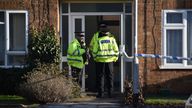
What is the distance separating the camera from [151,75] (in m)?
18.0

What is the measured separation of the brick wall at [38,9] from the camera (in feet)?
59.5

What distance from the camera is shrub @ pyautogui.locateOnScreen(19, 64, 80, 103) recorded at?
15508 mm

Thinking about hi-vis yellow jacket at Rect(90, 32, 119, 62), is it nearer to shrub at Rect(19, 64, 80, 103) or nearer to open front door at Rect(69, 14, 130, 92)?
shrub at Rect(19, 64, 80, 103)

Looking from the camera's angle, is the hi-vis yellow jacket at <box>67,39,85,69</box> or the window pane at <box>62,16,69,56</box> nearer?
the hi-vis yellow jacket at <box>67,39,85,69</box>

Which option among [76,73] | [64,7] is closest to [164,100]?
[76,73]

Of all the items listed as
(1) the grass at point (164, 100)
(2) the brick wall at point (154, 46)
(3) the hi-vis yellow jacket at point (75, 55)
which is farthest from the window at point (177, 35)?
→ (3) the hi-vis yellow jacket at point (75, 55)

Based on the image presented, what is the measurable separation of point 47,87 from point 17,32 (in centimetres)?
361

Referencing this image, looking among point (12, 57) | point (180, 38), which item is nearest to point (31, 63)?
point (12, 57)

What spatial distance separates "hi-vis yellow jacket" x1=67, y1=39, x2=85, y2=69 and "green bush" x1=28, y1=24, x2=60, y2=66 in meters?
0.93

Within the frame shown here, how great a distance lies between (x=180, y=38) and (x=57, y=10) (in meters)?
4.07

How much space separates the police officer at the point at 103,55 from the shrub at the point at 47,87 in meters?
1.04

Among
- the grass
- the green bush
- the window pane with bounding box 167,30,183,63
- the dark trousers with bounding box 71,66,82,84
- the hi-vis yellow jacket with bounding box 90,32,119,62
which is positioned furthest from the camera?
the window pane with bounding box 167,30,183,63

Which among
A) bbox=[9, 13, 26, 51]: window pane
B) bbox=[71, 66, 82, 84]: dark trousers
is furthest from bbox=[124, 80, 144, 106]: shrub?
bbox=[9, 13, 26, 51]: window pane

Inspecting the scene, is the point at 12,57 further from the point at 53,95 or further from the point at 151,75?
the point at 151,75
